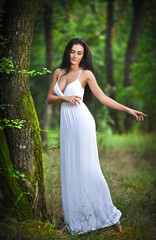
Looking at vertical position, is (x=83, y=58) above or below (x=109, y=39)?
below

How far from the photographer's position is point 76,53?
312cm

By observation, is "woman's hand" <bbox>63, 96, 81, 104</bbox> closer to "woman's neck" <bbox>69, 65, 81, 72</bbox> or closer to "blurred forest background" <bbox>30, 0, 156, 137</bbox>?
"woman's neck" <bbox>69, 65, 81, 72</bbox>

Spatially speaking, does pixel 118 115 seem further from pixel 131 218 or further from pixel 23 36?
pixel 23 36

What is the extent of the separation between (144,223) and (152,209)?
1.85ft

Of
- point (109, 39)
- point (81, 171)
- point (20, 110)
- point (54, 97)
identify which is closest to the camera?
point (20, 110)

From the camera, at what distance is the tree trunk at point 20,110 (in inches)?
106


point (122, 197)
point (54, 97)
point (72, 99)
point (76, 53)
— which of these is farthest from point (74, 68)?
point (122, 197)

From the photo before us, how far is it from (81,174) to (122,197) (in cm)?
124

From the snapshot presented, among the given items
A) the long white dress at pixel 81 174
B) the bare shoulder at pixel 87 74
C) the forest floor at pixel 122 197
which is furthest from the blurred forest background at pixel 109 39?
the long white dress at pixel 81 174

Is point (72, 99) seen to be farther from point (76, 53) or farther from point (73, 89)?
point (76, 53)

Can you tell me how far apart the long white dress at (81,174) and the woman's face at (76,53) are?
0.88 feet

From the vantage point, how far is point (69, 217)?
2.99 meters

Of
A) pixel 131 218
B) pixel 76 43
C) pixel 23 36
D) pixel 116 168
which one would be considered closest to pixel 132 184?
pixel 116 168

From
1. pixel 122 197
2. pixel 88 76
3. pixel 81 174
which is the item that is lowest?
pixel 122 197
